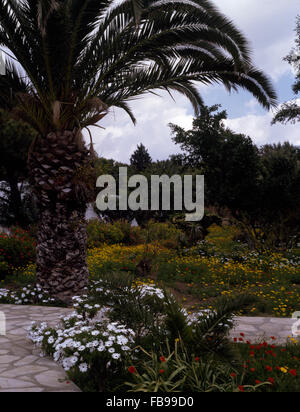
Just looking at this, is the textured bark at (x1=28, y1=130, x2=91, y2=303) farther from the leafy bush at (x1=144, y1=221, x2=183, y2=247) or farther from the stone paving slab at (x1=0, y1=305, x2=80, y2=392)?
the leafy bush at (x1=144, y1=221, x2=183, y2=247)

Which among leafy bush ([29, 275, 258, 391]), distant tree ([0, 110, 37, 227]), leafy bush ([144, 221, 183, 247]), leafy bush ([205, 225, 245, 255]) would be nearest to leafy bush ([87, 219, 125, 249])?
leafy bush ([144, 221, 183, 247])

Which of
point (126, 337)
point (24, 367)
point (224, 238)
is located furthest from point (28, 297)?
point (224, 238)

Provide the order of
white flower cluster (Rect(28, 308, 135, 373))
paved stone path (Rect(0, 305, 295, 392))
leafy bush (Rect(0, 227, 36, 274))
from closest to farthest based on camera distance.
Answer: white flower cluster (Rect(28, 308, 135, 373)) < paved stone path (Rect(0, 305, 295, 392)) < leafy bush (Rect(0, 227, 36, 274))

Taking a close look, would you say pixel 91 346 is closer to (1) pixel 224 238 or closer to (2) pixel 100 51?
(2) pixel 100 51

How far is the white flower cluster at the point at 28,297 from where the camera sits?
7.60 meters

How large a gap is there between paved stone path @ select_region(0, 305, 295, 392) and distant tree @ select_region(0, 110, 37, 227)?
822cm

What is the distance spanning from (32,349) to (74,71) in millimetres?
5167

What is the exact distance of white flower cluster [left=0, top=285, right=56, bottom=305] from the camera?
760cm

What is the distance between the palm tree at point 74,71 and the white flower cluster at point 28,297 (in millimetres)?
175

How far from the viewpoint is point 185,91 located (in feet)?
30.7

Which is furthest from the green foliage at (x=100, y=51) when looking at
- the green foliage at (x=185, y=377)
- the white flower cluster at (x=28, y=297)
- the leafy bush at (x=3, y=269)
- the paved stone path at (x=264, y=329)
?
the green foliage at (x=185, y=377)

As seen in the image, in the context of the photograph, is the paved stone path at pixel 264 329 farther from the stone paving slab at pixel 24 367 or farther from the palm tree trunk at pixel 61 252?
the palm tree trunk at pixel 61 252

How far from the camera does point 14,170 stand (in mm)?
16125

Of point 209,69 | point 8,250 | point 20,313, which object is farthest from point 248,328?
point 8,250
